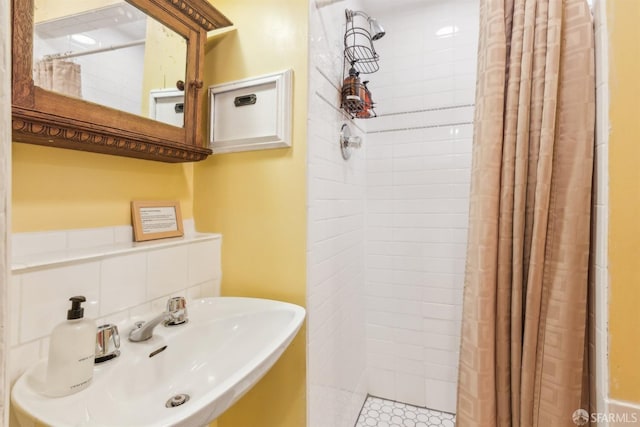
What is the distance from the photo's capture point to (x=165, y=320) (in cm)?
95

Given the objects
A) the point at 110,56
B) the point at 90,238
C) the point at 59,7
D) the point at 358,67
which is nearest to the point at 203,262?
the point at 90,238

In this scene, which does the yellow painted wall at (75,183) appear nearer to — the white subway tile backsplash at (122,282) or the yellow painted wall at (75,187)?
the yellow painted wall at (75,187)

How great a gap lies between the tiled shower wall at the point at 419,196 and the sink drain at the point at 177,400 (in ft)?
4.32

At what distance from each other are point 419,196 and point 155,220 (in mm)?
1418

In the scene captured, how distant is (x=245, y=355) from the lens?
0.97 m

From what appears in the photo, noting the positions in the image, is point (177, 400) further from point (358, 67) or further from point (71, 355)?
point (358, 67)

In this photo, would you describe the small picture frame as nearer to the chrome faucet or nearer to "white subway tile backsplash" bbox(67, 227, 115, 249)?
"white subway tile backsplash" bbox(67, 227, 115, 249)

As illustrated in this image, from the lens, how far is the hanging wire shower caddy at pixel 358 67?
4.80 ft

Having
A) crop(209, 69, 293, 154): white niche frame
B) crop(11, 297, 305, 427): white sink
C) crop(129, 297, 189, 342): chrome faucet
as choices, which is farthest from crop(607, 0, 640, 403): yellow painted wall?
crop(129, 297, 189, 342): chrome faucet

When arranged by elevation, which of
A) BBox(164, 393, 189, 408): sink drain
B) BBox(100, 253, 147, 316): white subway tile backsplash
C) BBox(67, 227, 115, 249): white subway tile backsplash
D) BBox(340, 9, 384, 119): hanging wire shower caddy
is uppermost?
BBox(340, 9, 384, 119): hanging wire shower caddy

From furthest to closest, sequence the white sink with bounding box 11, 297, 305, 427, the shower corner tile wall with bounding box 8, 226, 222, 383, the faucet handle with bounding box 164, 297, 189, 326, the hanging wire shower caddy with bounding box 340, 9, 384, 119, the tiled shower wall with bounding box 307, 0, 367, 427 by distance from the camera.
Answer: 1. the hanging wire shower caddy with bounding box 340, 9, 384, 119
2. the tiled shower wall with bounding box 307, 0, 367, 427
3. the faucet handle with bounding box 164, 297, 189, 326
4. the shower corner tile wall with bounding box 8, 226, 222, 383
5. the white sink with bounding box 11, 297, 305, 427

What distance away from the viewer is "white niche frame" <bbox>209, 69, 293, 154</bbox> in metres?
1.15

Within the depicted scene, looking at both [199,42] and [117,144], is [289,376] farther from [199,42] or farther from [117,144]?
[199,42]

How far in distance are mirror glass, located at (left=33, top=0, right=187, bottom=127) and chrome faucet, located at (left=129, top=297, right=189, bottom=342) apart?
0.64m
